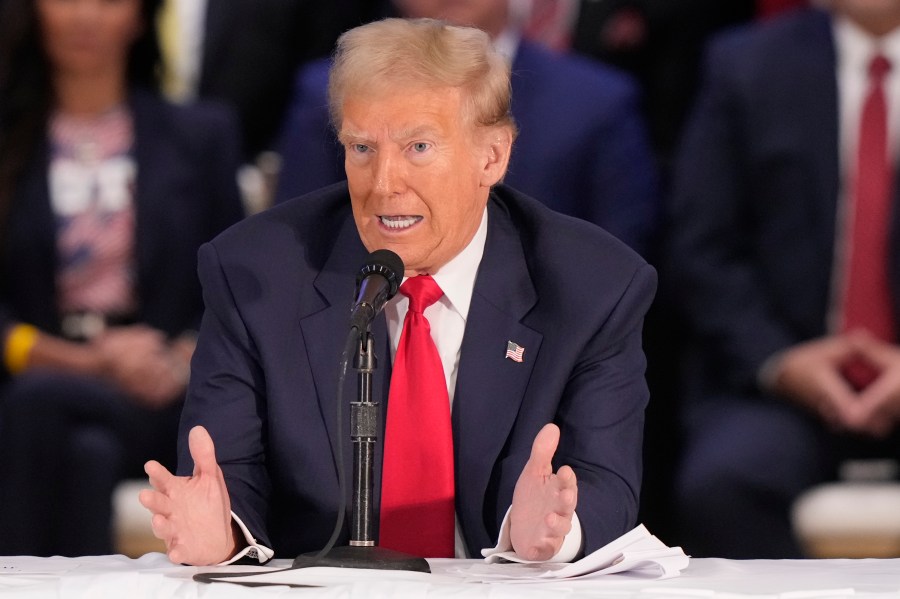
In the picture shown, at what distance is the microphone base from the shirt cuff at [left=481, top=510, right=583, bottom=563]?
13 cm

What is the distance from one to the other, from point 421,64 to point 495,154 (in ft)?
0.77

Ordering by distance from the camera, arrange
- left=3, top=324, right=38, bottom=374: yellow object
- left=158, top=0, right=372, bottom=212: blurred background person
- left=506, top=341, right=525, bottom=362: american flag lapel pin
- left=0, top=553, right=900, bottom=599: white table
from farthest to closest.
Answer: left=158, top=0, right=372, bottom=212: blurred background person → left=3, top=324, right=38, bottom=374: yellow object → left=506, top=341, right=525, bottom=362: american flag lapel pin → left=0, top=553, right=900, bottom=599: white table

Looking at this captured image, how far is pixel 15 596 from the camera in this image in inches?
70.6

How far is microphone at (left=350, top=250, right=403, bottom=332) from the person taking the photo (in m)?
→ 1.97

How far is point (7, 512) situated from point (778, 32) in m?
2.22

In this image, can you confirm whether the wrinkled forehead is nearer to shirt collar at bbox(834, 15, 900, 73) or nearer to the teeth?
the teeth

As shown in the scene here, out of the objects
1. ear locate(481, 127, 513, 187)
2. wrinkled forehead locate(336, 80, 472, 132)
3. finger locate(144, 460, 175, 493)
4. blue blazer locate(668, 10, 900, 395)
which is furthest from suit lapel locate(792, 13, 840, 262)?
finger locate(144, 460, 175, 493)

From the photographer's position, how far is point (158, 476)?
2.01 metres

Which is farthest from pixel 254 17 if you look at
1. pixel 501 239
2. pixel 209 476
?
pixel 209 476

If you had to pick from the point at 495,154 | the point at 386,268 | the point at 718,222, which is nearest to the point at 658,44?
the point at 718,222

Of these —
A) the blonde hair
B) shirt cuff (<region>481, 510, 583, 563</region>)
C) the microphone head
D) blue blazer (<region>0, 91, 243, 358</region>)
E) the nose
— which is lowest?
shirt cuff (<region>481, 510, 583, 563</region>)

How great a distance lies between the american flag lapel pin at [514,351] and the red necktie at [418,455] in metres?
0.11

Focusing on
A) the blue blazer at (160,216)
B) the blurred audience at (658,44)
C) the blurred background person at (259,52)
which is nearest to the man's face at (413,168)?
the blue blazer at (160,216)

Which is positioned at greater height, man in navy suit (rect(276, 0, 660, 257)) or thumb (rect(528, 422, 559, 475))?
man in navy suit (rect(276, 0, 660, 257))
